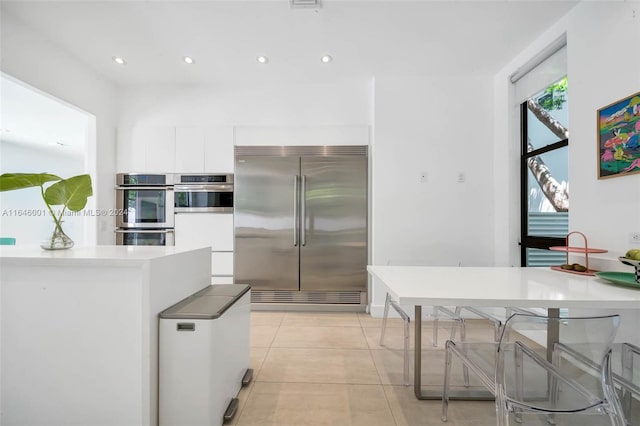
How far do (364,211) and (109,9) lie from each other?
3.04m

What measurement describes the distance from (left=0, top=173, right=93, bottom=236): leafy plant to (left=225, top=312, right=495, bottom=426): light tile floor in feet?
4.84

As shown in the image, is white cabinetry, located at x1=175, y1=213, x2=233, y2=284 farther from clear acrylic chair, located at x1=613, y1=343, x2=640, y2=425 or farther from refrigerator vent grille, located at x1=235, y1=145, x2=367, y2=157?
clear acrylic chair, located at x1=613, y1=343, x2=640, y2=425

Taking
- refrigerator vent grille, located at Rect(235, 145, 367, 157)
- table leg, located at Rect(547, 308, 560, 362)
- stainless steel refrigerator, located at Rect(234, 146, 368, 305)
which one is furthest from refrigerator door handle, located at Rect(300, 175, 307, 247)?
table leg, located at Rect(547, 308, 560, 362)

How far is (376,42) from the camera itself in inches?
113

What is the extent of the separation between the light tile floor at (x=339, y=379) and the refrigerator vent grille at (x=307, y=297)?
420 mm

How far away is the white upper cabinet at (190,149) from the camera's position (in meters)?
3.70

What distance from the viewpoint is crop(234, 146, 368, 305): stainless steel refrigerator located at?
3.60m

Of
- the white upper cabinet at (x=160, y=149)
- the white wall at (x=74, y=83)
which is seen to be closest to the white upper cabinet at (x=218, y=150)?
the white upper cabinet at (x=160, y=149)

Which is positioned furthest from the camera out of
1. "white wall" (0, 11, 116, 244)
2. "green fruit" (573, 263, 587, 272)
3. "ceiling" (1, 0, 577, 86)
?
"white wall" (0, 11, 116, 244)

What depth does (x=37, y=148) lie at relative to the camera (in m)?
5.71

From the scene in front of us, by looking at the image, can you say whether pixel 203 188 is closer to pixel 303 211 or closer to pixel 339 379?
pixel 303 211

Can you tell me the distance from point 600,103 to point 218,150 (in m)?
3.62

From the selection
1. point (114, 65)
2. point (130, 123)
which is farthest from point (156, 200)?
point (114, 65)

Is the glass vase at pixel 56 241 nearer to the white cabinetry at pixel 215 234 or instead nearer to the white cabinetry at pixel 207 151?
the white cabinetry at pixel 215 234
